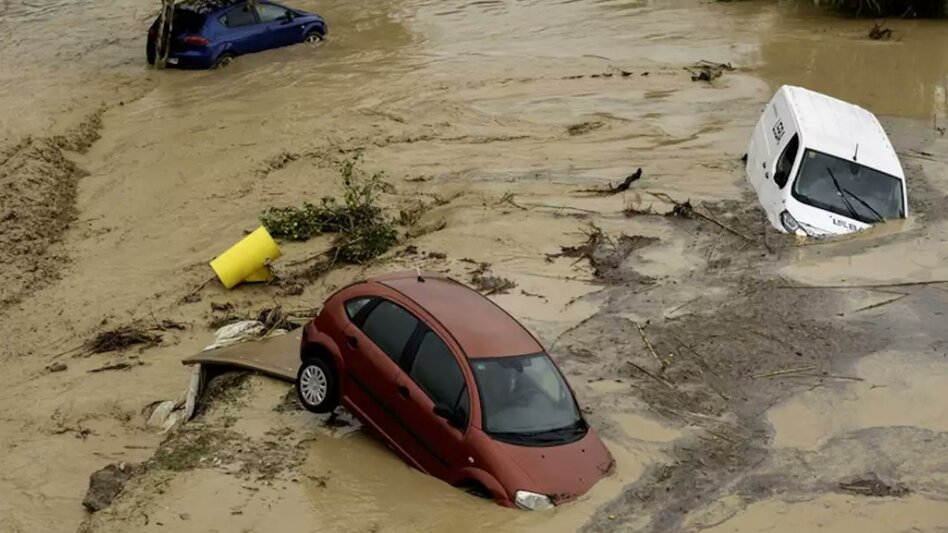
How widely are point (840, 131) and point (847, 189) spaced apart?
3.30 feet

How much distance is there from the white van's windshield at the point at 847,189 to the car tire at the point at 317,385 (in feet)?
23.2

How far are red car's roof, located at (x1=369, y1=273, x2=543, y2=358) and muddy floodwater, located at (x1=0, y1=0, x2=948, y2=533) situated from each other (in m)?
1.15

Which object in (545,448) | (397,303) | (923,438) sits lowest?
(923,438)

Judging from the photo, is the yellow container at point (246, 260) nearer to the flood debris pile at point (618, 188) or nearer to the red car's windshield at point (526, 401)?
the flood debris pile at point (618, 188)

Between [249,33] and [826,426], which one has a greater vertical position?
[249,33]

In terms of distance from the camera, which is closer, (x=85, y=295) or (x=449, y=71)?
(x=85, y=295)

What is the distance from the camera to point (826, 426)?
33.3 ft

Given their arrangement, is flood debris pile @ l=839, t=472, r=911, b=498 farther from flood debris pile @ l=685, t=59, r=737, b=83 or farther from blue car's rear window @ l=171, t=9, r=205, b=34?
blue car's rear window @ l=171, t=9, r=205, b=34

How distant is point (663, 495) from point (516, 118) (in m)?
11.3

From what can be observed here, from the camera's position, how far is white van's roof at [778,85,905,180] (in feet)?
47.5

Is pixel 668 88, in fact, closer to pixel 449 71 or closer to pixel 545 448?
pixel 449 71

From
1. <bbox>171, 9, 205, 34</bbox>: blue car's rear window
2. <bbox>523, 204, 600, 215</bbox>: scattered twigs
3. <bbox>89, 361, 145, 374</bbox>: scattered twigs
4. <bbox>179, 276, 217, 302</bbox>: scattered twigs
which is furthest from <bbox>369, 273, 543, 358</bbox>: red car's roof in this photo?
<bbox>171, 9, 205, 34</bbox>: blue car's rear window

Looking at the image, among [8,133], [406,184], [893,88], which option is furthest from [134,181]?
[893,88]

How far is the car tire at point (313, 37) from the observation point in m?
23.9
